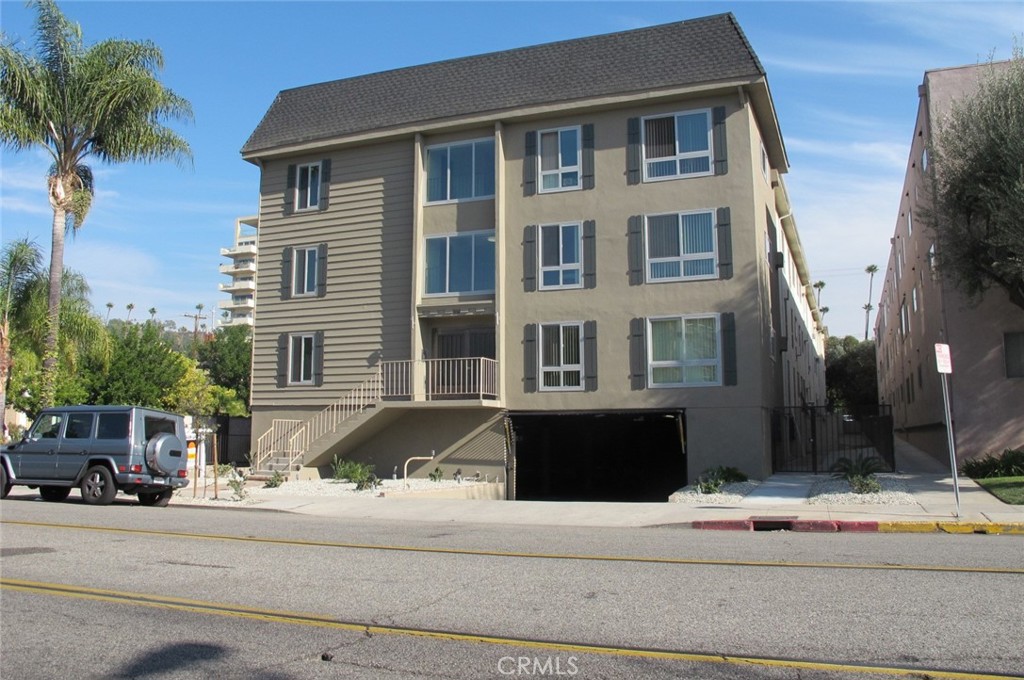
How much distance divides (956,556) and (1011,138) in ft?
36.3

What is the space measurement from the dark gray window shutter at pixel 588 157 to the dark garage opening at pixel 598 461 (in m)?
6.92

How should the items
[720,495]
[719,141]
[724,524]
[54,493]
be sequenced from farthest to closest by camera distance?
[719,141] < [720,495] < [54,493] < [724,524]

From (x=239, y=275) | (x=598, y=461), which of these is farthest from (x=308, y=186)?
(x=239, y=275)

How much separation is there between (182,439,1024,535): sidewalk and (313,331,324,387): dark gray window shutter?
673 centimetres

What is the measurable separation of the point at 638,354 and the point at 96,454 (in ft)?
40.8

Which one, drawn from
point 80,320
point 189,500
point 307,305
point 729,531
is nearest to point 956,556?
point 729,531

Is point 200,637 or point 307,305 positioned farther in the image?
point 307,305

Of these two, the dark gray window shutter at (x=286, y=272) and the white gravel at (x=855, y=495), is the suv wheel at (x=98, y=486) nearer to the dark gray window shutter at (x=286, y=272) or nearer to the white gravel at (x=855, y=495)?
the dark gray window shutter at (x=286, y=272)

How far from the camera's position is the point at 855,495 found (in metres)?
15.4

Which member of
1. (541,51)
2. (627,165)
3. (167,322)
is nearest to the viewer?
(627,165)

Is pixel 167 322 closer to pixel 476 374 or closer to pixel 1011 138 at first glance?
pixel 476 374

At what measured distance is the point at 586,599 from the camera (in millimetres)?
7094

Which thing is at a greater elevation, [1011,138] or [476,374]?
[1011,138]

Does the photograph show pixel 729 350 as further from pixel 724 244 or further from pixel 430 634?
pixel 430 634
